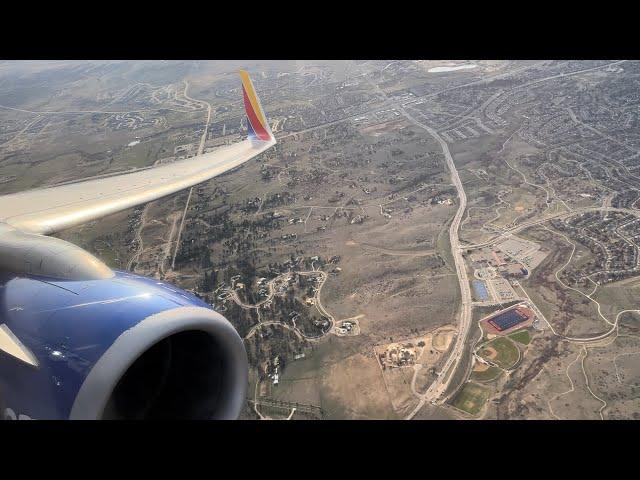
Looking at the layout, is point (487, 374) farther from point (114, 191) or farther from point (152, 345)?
point (152, 345)

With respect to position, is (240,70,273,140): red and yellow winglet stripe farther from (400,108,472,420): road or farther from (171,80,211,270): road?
(171,80,211,270): road

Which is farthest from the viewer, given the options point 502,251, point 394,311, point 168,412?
point 502,251

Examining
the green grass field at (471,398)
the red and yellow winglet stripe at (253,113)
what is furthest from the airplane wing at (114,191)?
the green grass field at (471,398)

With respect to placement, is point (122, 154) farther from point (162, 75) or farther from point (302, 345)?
point (162, 75)

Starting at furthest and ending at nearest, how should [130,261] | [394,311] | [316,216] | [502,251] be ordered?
[316,216] → [130,261] → [502,251] → [394,311]

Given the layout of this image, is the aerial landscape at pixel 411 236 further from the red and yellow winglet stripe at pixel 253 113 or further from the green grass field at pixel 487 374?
the red and yellow winglet stripe at pixel 253 113

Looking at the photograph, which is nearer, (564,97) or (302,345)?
(302,345)

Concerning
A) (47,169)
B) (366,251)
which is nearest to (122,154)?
(47,169)
